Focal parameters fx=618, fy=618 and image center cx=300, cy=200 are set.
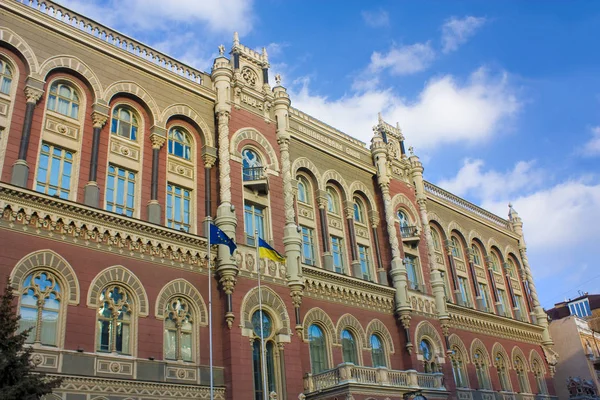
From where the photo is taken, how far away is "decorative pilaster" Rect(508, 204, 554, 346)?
5053 centimetres

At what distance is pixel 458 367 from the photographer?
133 feet

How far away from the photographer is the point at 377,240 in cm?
3822

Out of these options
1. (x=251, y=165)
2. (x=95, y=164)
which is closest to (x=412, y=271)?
(x=251, y=165)

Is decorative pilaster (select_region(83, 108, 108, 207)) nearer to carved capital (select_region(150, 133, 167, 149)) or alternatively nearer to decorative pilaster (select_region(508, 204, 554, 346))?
carved capital (select_region(150, 133, 167, 149))

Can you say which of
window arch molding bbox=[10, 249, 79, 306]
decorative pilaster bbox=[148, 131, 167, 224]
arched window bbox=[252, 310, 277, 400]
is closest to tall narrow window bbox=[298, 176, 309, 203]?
arched window bbox=[252, 310, 277, 400]

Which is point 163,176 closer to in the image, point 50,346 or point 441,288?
point 50,346

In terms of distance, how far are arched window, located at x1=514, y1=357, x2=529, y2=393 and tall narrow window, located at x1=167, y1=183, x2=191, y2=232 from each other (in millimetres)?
29629

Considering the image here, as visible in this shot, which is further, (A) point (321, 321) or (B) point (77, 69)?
(A) point (321, 321)

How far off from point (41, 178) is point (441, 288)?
2546 centimetres

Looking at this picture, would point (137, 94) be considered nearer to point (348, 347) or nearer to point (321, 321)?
point (321, 321)

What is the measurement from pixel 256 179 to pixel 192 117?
14.6 feet

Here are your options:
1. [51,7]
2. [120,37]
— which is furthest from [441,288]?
[51,7]

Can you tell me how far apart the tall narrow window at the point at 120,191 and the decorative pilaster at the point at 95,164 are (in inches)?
34.4

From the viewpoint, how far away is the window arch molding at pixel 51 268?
21.9m
